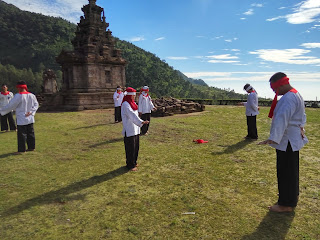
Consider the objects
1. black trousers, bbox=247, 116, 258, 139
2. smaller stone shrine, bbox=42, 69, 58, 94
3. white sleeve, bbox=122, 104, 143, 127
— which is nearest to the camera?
white sleeve, bbox=122, 104, 143, 127

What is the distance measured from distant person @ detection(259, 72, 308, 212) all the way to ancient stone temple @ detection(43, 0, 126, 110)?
17233 mm

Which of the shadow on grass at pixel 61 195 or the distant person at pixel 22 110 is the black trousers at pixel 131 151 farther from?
the distant person at pixel 22 110

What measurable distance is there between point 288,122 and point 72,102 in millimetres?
17890

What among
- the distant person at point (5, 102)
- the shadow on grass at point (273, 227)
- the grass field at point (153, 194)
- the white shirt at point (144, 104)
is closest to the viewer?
the shadow on grass at point (273, 227)

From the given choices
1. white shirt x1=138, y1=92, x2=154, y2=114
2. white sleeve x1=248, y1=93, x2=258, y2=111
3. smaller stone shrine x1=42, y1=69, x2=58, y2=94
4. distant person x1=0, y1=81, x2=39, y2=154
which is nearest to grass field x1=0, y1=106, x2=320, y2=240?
distant person x1=0, y1=81, x2=39, y2=154

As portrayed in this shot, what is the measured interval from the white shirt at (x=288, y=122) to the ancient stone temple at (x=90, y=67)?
17.3 metres

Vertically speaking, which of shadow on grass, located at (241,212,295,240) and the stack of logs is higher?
the stack of logs

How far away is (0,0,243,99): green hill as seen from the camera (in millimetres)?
61875

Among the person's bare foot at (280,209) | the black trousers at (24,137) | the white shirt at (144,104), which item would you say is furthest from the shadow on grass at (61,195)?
the white shirt at (144,104)

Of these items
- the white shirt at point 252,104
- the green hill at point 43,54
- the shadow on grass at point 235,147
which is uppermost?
the green hill at point 43,54

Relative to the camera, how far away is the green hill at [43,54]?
203ft

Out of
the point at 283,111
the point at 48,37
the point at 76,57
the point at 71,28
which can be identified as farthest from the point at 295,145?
the point at 71,28

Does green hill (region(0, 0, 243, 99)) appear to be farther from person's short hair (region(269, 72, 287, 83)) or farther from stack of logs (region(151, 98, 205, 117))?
person's short hair (region(269, 72, 287, 83))

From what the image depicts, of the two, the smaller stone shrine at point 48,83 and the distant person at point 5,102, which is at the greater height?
the smaller stone shrine at point 48,83
